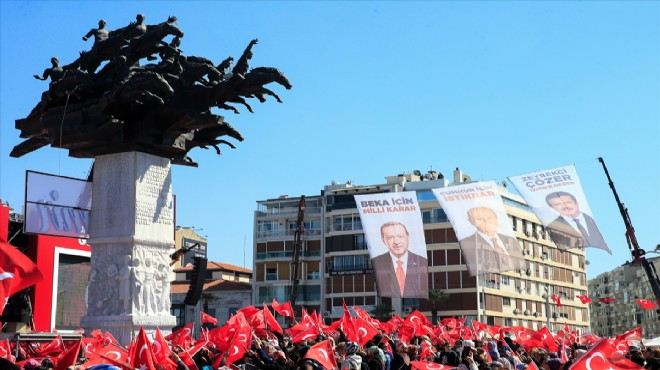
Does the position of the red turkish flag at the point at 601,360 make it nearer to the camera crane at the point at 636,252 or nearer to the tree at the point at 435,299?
the camera crane at the point at 636,252

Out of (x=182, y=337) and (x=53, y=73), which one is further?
(x=53, y=73)

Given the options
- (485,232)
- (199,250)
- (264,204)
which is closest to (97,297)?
(485,232)

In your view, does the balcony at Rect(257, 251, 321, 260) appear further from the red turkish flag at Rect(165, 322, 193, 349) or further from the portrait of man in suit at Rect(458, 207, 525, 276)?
the red turkish flag at Rect(165, 322, 193, 349)

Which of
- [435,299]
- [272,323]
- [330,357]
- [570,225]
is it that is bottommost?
[330,357]

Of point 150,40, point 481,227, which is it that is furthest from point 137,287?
point 481,227

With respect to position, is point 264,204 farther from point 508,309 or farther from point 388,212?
point 388,212

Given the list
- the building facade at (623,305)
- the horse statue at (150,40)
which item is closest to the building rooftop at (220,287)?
the building facade at (623,305)

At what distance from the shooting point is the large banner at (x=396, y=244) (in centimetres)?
2641

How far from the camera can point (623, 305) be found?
502 ft

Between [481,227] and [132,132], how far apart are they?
10957 mm

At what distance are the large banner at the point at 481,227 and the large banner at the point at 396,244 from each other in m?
1.23

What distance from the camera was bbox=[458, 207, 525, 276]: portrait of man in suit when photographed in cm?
2564

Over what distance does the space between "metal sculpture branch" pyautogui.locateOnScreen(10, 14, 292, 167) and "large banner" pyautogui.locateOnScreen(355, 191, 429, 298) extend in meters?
6.67

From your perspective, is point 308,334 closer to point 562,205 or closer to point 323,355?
point 323,355
